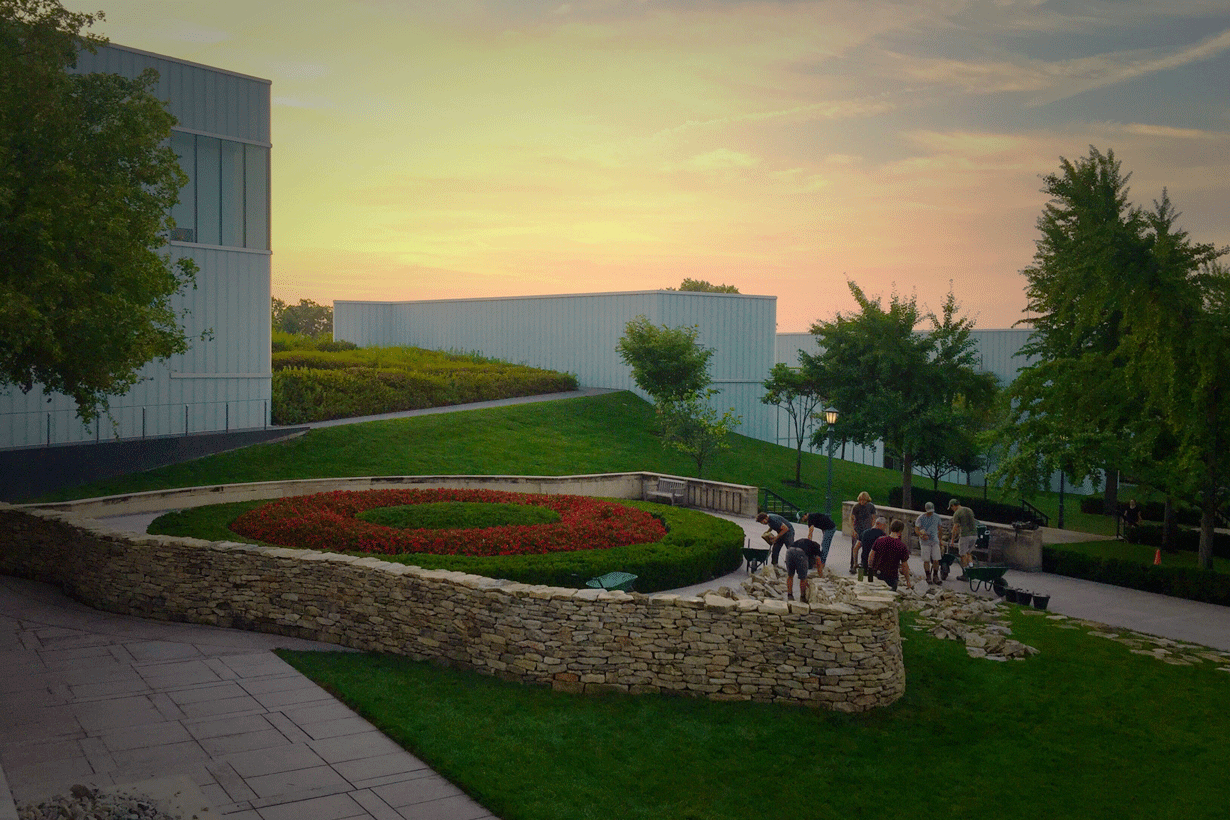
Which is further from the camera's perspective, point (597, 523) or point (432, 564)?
point (597, 523)

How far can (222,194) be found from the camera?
A: 28500 mm

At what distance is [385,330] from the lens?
58094 millimetres

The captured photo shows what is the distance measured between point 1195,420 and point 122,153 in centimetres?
2111

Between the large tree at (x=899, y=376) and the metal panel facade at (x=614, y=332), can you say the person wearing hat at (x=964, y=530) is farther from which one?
the metal panel facade at (x=614, y=332)

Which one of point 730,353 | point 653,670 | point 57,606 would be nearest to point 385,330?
point 730,353

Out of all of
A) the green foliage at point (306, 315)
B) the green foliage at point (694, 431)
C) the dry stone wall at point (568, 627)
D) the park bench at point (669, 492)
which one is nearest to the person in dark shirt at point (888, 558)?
the dry stone wall at point (568, 627)

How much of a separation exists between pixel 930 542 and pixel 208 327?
22285 mm

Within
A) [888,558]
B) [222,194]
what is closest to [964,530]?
[888,558]

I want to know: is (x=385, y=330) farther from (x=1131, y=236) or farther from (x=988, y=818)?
(x=988, y=818)

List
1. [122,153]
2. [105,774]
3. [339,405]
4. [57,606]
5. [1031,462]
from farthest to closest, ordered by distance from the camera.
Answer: [339,405] < [1031,462] < [122,153] < [57,606] < [105,774]

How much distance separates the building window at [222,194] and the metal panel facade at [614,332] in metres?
17.8

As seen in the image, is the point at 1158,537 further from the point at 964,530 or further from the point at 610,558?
the point at 610,558

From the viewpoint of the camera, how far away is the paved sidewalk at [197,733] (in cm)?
798

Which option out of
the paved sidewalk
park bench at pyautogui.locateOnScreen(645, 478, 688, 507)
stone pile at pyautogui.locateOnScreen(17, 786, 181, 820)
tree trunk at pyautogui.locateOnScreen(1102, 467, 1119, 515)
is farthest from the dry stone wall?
tree trunk at pyautogui.locateOnScreen(1102, 467, 1119, 515)
